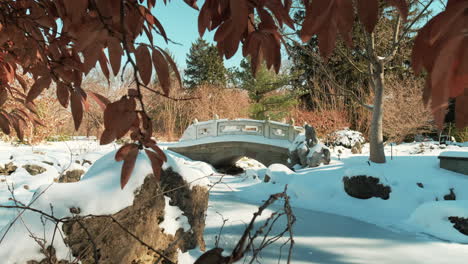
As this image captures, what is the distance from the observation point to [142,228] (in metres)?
2.65

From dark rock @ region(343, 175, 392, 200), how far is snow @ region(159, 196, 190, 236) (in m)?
4.63

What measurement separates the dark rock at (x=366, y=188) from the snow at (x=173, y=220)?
4.63 metres

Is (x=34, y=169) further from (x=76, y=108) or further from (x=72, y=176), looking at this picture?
(x=76, y=108)

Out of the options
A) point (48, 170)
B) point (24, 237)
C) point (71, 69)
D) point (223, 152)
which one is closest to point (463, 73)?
point (71, 69)

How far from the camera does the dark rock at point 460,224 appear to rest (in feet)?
15.6

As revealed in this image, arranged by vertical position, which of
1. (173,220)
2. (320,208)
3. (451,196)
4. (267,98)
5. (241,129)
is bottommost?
(320,208)

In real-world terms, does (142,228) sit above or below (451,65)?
below

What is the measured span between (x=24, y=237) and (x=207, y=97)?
63.9 ft

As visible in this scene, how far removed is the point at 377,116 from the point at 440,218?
3147mm

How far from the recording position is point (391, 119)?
13578 millimetres

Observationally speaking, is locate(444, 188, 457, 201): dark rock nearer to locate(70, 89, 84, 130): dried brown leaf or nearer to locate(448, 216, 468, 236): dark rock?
locate(448, 216, 468, 236): dark rock

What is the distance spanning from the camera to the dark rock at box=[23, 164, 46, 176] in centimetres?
653

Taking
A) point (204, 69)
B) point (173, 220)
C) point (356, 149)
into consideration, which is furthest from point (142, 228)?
point (204, 69)

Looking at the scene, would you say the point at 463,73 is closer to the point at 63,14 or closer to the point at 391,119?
the point at 63,14
